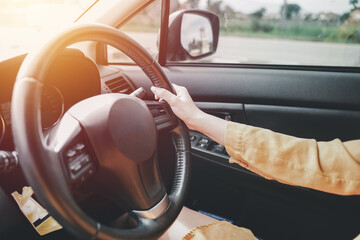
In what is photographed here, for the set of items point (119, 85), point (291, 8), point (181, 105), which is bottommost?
point (119, 85)

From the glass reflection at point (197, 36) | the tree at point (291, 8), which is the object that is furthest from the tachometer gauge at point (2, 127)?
the tree at point (291, 8)

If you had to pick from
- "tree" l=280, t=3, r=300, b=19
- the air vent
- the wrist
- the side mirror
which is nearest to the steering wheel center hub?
the wrist

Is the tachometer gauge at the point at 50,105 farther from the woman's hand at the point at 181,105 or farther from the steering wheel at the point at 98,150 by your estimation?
the woman's hand at the point at 181,105

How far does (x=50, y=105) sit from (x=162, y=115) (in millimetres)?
418

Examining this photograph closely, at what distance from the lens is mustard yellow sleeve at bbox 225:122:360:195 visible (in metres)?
1.03

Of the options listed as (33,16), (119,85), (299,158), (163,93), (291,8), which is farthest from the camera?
(291,8)

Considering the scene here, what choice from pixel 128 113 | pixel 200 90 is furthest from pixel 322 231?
pixel 128 113

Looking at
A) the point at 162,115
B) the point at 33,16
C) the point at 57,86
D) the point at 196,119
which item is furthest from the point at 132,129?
the point at 33,16

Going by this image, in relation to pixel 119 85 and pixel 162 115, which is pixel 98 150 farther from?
pixel 119 85

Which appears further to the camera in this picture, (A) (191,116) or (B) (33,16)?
(B) (33,16)

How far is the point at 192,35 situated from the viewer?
2.22 m

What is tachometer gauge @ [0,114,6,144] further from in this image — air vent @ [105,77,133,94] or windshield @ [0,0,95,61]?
air vent @ [105,77,133,94]

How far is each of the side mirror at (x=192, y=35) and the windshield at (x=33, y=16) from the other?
543 millimetres

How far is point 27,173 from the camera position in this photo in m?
0.72
